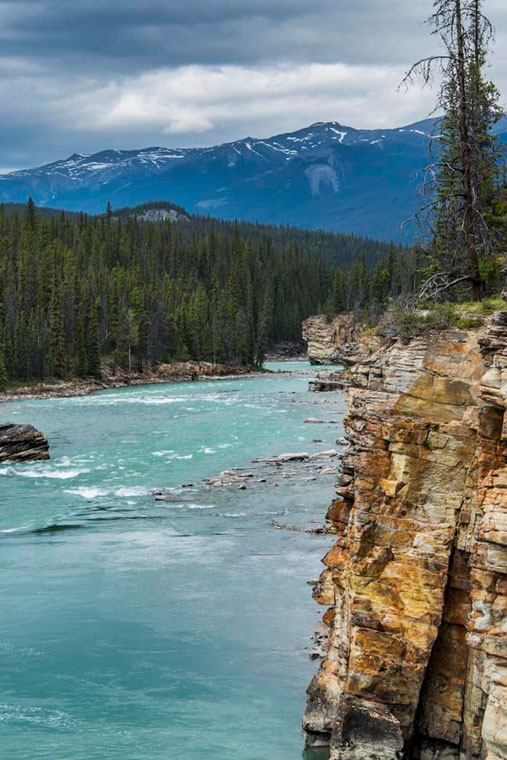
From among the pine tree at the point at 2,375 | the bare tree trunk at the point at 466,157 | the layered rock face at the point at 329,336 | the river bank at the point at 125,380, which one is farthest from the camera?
the layered rock face at the point at 329,336

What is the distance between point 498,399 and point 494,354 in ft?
2.55

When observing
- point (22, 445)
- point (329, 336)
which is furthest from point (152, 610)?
point (329, 336)

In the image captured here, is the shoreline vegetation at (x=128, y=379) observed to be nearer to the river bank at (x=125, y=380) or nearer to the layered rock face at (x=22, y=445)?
the river bank at (x=125, y=380)

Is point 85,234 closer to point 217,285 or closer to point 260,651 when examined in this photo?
point 217,285

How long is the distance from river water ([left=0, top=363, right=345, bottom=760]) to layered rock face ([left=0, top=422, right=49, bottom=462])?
133cm

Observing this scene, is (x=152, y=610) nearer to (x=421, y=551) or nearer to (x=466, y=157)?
(x=421, y=551)

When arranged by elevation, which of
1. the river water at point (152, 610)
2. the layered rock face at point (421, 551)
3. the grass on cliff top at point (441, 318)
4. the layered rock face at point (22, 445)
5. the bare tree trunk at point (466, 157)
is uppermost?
the bare tree trunk at point (466, 157)

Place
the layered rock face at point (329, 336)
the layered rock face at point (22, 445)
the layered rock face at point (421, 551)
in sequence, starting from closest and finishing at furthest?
the layered rock face at point (421, 551), the layered rock face at point (22, 445), the layered rock face at point (329, 336)

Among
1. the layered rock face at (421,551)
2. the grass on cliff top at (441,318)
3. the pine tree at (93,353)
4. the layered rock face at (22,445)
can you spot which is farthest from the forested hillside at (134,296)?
the layered rock face at (421,551)

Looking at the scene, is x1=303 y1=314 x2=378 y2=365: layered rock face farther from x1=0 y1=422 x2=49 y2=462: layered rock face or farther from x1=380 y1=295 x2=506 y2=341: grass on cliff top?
x1=380 y1=295 x2=506 y2=341: grass on cliff top

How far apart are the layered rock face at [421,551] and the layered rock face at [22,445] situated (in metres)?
32.6

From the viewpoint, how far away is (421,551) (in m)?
12.3

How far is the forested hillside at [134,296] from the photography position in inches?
4063

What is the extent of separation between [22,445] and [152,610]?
24916 mm
